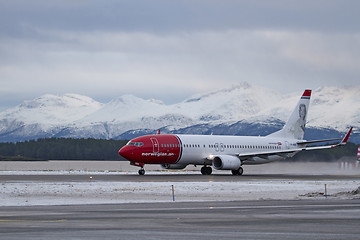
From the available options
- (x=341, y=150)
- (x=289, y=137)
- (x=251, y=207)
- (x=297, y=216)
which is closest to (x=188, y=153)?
(x=289, y=137)

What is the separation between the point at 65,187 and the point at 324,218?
28.1 m

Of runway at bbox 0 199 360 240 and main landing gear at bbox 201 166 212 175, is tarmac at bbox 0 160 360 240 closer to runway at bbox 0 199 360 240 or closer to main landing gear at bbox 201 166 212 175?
runway at bbox 0 199 360 240

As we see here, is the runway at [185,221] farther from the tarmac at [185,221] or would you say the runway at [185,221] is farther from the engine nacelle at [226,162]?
the engine nacelle at [226,162]

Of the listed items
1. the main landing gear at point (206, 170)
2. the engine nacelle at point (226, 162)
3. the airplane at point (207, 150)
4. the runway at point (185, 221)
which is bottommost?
the runway at point (185, 221)

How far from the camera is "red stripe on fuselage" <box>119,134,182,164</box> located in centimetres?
7856

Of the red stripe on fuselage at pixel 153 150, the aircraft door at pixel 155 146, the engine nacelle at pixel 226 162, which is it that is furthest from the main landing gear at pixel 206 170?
the aircraft door at pixel 155 146

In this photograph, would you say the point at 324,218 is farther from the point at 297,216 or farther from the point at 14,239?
the point at 14,239

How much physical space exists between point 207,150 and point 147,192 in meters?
35.4

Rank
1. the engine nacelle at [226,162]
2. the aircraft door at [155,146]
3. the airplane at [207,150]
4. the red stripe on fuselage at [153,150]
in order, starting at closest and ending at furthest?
the red stripe on fuselage at [153,150], the airplane at [207,150], the aircraft door at [155,146], the engine nacelle at [226,162]

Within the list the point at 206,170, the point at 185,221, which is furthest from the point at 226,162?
the point at 185,221

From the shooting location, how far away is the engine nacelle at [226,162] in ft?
270

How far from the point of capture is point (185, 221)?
91.1 ft

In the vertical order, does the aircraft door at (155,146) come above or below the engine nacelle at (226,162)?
above

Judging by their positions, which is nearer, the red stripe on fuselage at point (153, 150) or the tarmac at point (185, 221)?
the tarmac at point (185, 221)
